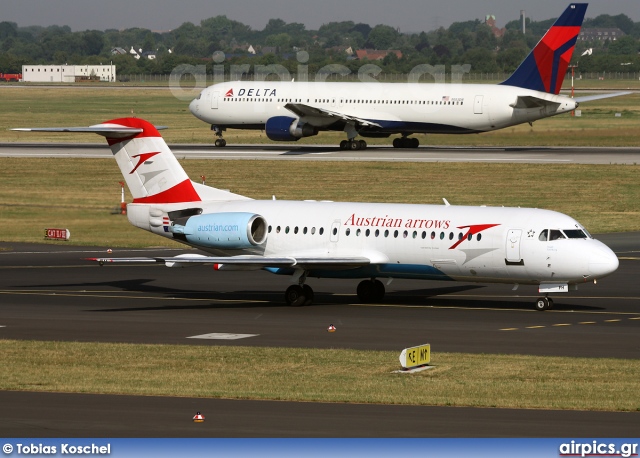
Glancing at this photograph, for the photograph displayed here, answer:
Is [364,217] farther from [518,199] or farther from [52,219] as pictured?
[518,199]

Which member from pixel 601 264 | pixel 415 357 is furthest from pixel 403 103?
pixel 415 357

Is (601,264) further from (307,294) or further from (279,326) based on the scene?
(279,326)

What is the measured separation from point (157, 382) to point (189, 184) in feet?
55.0

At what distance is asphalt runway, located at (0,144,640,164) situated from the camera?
81.3 metres

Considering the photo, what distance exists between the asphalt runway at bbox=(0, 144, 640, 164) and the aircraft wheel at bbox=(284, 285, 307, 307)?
138ft

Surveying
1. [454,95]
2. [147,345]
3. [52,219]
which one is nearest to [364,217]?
[147,345]

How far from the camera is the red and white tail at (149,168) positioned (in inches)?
1635

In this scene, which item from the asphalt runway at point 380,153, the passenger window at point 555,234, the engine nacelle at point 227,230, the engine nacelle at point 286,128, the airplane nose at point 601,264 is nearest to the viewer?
the airplane nose at point 601,264

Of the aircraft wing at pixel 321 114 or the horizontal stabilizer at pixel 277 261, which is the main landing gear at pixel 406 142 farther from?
the horizontal stabilizer at pixel 277 261

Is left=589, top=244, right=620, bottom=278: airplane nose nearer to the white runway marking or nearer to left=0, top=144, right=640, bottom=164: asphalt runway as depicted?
the white runway marking

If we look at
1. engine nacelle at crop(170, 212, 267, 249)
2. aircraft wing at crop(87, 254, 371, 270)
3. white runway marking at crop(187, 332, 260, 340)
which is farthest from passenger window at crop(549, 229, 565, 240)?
white runway marking at crop(187, 332, 260, 340)

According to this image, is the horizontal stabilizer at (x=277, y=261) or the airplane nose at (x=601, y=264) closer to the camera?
the airplane nose at (x=601, y=264)

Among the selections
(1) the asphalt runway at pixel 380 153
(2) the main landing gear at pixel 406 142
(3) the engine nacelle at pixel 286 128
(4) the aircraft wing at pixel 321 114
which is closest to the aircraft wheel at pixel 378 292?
(1) the asphalt runway at pixel 380 153

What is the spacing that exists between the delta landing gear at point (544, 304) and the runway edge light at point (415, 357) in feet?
35.0
